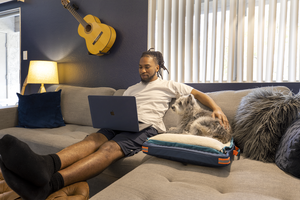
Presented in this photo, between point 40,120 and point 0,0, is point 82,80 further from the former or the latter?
point 0,0

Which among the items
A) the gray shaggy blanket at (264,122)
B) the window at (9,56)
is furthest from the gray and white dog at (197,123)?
the window at (9,56)

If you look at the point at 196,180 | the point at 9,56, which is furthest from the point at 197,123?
the point at 9,56

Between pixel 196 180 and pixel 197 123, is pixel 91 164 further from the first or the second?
pixel 197 123

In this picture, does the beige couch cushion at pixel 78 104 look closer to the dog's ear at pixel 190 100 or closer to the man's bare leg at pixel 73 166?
the man's bare leg at pixel 73 166

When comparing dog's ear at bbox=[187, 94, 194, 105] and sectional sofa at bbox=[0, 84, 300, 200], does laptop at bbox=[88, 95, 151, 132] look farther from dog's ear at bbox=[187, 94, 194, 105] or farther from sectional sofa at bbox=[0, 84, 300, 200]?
dog's ear at bbox=[187, 94, 194, 105]

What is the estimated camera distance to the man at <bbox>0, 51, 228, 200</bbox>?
907 millimetres

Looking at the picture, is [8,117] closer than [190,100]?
No

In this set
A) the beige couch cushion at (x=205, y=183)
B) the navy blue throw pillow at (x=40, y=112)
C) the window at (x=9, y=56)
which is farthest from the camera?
the window at (x=9, y=56)

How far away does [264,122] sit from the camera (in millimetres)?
1309

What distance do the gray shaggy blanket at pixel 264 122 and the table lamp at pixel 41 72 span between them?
2.95 m

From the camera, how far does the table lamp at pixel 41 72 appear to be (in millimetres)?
3053

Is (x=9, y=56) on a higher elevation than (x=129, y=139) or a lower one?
higher

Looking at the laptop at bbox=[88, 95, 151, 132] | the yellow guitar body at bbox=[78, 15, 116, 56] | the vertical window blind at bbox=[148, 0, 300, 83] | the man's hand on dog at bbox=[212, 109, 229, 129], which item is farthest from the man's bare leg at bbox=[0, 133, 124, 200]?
the yellow guitar body at bbox=[78, 15, 116, 56]

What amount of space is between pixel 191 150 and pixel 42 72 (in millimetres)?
2894
